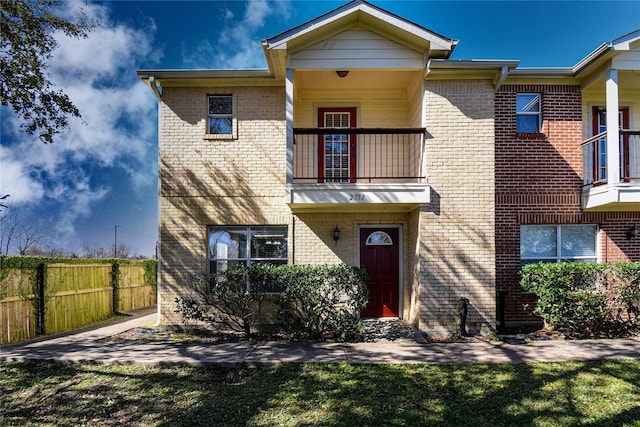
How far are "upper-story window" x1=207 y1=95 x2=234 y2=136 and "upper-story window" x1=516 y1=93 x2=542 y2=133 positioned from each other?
7071 mm

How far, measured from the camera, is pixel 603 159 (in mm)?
9586

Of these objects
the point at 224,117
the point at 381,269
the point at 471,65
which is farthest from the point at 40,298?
the point at 471,65

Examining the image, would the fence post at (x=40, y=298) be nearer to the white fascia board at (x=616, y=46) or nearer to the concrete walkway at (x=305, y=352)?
the concrete walkway at (x=305, y=352)

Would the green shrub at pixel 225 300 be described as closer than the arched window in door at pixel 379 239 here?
Yes

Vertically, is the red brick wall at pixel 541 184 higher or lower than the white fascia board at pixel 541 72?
lower

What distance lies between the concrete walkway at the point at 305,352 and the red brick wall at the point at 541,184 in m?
1.99

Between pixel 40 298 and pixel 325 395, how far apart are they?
7.41m

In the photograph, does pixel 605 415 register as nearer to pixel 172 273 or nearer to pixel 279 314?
pixel 279 314

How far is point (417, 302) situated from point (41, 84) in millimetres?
9843

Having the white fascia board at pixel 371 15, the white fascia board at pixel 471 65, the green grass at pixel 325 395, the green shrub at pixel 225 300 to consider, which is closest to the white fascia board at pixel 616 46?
the white fascia board at pixel 471 65

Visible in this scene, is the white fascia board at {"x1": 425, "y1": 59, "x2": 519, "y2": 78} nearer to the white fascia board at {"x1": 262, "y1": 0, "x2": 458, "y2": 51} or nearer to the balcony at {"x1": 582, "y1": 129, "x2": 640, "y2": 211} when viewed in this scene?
the white fascia board at {"x1": 262, "y1": 0, "x2": 458, "y2": 51}

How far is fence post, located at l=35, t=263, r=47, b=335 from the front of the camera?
8680mm

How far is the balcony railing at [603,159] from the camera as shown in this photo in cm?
928

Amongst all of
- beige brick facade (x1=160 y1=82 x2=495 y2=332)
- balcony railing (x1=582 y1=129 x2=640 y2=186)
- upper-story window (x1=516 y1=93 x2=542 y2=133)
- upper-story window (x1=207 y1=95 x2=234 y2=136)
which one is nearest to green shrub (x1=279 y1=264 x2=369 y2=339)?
beige brick facade (x1=160 y1=82 x2=495 y2=332)
